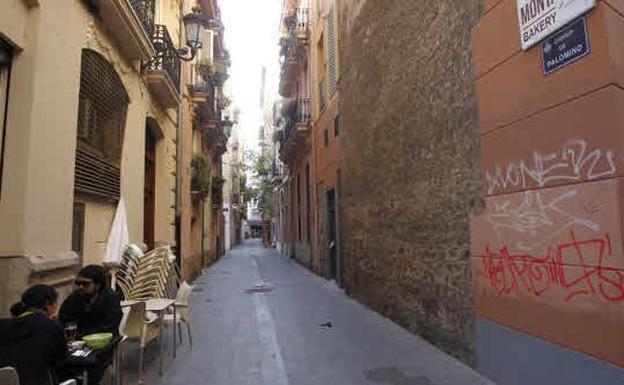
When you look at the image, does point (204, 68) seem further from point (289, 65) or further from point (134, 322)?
point (134, 322)

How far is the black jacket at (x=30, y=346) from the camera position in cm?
316

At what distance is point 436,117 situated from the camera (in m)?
6.92

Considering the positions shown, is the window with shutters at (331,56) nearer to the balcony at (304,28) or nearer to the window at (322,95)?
the window at (322,95)

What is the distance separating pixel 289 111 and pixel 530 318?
2019cm

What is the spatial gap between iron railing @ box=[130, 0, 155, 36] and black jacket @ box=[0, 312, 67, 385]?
6552mm

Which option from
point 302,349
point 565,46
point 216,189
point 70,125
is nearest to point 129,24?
point 70,125

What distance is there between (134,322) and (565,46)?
16.9ft

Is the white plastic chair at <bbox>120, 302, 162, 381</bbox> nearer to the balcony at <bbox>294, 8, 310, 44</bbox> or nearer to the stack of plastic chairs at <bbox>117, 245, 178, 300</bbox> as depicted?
the stack of plastic chairs at <bbox>117, 245, 178, 300</bbox>

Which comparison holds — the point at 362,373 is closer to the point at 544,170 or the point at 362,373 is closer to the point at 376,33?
the point at 544,170

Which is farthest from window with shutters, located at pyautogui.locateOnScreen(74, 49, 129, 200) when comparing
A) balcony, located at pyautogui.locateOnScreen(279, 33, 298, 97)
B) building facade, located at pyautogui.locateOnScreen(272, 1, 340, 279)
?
balcony, located at pyautogui.locateOnScreen(279, 33, 298, 97)

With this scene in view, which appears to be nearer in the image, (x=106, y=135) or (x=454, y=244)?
(x=454, y=244)

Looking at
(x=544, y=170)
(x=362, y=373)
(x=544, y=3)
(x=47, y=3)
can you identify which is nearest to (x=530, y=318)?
A: (x=544, y=170)

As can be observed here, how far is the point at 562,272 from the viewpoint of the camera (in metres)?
4.37

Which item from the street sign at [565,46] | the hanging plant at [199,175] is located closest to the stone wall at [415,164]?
the street sign at [565,46]
